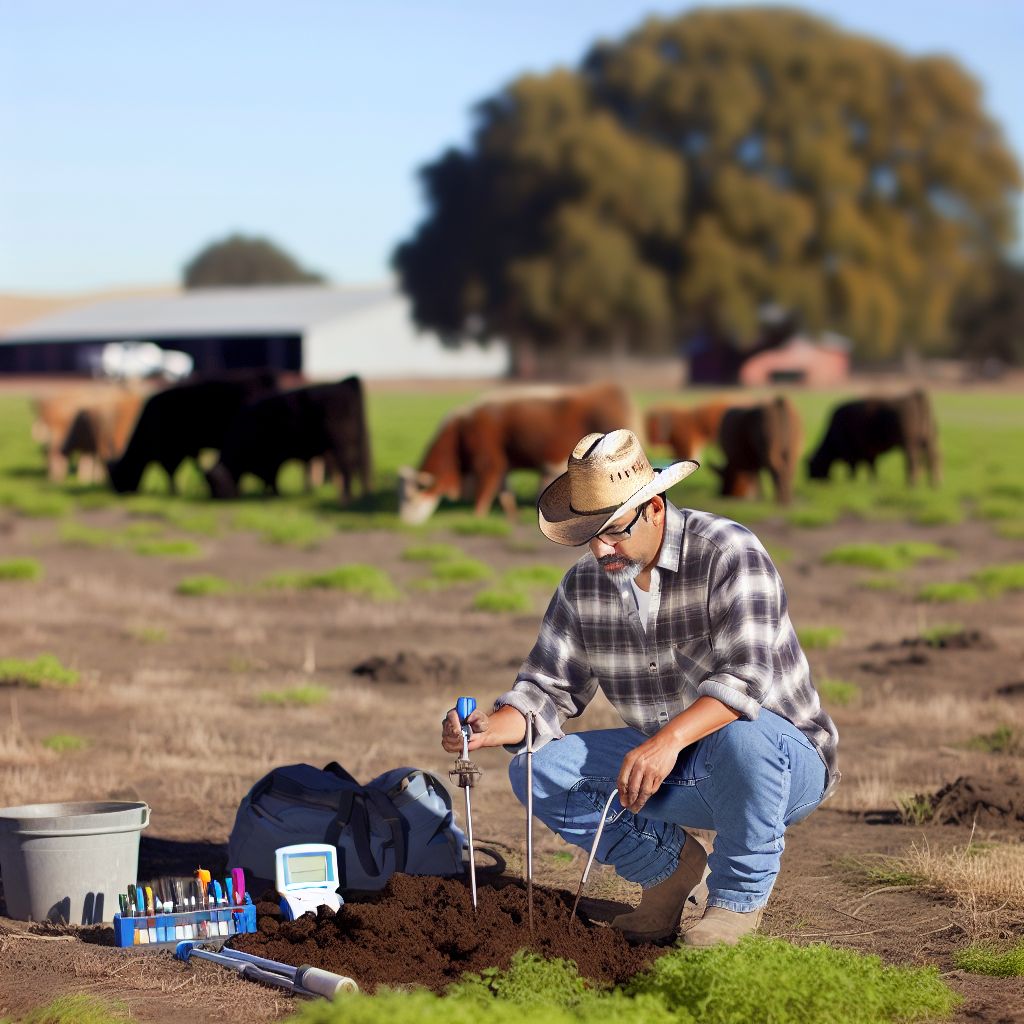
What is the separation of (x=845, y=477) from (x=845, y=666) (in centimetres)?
1580

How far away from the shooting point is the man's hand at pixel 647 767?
4.67 meters

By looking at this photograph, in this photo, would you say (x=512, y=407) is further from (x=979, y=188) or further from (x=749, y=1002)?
(x=979, y=188)

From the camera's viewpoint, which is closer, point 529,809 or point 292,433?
point 529,809

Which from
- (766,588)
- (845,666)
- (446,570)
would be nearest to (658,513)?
(766,588)

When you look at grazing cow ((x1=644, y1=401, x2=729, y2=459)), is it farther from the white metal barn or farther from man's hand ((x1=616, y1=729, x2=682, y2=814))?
the white metal barn

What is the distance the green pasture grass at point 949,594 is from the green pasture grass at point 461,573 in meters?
3.89

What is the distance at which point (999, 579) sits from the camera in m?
14.3

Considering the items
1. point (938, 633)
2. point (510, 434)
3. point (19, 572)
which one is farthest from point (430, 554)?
point (938, 633)

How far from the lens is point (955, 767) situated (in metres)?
7.70

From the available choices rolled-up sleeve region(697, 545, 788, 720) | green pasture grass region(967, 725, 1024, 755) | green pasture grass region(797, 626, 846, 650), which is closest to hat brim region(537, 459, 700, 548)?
rolled-up sleeve region(697, 545, 788, 720)

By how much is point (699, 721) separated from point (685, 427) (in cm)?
1840

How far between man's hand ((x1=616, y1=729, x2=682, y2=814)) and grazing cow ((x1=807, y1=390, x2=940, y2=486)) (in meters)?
19.5

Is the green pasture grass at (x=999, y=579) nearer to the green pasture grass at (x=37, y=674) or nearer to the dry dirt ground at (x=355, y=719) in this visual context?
the dry dirt ground at (x=355, y=719)

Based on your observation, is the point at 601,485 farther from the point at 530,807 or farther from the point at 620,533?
the point at 530,807
